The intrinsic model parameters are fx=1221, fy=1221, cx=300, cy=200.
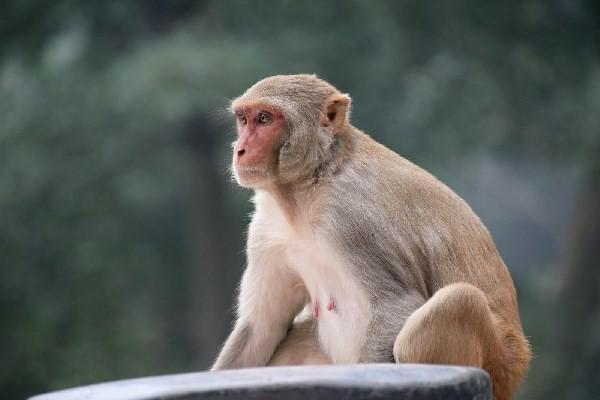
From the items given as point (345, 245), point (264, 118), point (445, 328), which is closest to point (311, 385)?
point (445, 328)

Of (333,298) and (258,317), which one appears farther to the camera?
(258,317)

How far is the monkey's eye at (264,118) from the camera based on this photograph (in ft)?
23.5

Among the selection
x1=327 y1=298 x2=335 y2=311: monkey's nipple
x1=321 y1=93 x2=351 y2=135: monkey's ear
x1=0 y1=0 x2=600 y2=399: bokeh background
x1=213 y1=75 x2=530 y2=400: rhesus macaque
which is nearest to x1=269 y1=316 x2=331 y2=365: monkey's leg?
x1=213 y1=75 x2=530 y2=400: rhesus macaque

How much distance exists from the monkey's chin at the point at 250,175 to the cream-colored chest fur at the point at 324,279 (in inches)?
12.3

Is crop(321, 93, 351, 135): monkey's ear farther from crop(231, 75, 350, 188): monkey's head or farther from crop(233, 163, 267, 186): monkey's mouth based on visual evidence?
crop(233, 163, 267, 186): monkey's mouth

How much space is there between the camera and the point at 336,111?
24.0ft

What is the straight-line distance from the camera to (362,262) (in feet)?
22.8

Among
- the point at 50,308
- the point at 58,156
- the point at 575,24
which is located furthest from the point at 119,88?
the point at 575,24

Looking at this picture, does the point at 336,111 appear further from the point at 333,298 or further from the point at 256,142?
the point at 333,298

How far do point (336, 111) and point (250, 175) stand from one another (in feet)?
2.24

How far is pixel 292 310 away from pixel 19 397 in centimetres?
1414

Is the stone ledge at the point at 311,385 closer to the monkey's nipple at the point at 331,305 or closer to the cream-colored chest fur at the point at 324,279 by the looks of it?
the cream-colored chest fur at the point at 324,279

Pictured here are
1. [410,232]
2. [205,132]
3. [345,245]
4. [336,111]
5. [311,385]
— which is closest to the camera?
[311,385]

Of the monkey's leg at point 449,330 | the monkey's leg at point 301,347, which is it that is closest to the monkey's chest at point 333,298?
the monkey's leg at point 301,347
